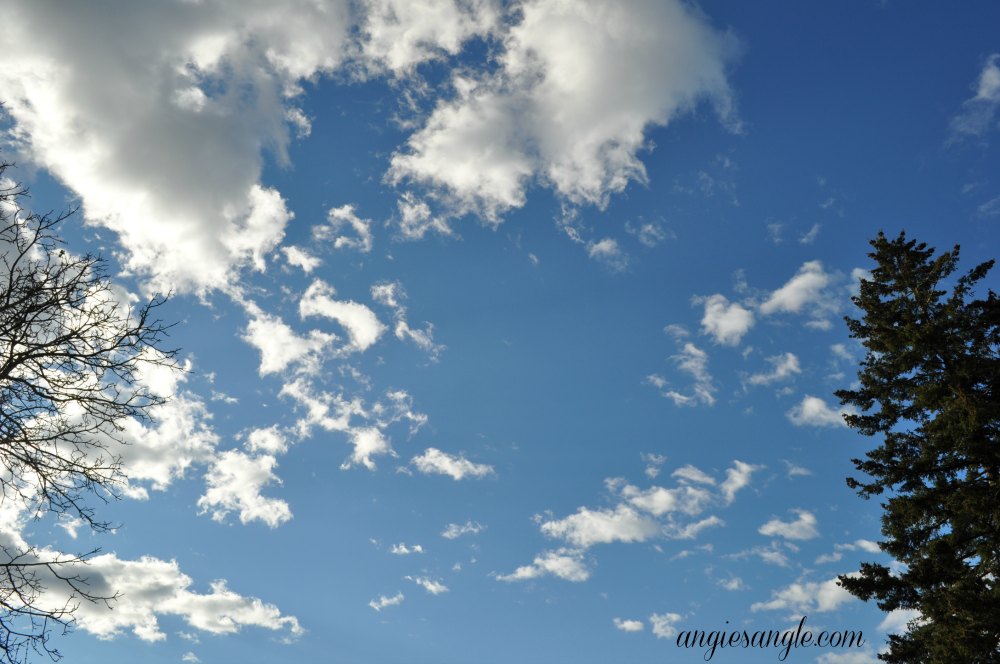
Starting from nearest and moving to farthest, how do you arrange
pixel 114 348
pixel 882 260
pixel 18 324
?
pixel 18 324 → pixel 114 348 → pixel 882 260

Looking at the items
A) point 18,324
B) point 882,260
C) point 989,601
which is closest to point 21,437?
point 18,324

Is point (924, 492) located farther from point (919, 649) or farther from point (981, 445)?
point (919, 649)

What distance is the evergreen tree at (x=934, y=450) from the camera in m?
13.8

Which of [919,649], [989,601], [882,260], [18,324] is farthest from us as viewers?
[882,260]

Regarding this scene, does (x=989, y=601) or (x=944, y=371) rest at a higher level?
(x=944, y=371)

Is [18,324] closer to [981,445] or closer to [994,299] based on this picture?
[981,445]

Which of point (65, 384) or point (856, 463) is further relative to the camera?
point (856, 463)

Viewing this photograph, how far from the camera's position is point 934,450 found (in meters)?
15.7

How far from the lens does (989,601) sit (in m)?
13.1

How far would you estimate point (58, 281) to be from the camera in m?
8.44

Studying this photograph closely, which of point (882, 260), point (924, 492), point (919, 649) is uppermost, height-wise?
point (882, 260)

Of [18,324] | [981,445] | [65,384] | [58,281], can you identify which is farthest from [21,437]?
[981,445]

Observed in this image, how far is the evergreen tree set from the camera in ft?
45.4

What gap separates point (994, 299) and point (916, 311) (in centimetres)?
170
